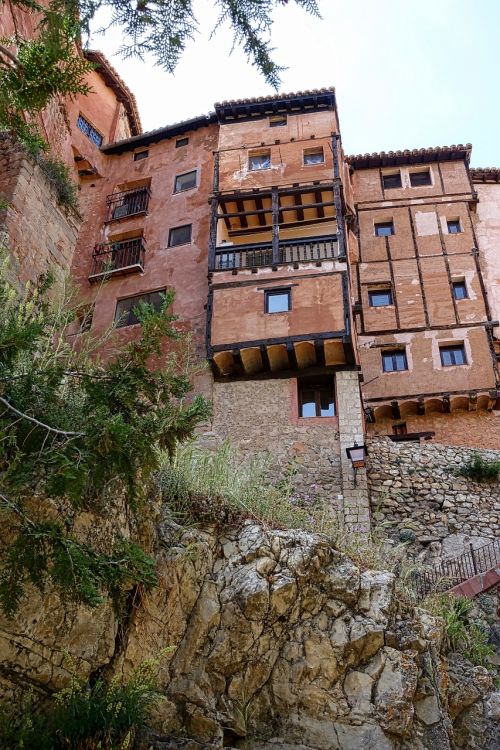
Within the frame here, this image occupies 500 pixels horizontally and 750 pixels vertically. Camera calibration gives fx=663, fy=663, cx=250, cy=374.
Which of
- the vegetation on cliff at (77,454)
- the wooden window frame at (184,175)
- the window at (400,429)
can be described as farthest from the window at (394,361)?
the vegetation on cliff at (77,454)

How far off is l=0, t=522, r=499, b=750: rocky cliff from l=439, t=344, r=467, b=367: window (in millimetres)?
16125

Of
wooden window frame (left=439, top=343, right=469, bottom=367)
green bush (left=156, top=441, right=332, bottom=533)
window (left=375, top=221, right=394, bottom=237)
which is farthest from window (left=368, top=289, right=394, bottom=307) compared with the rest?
green bush (left=156, top=441, right=332, bottom=533)

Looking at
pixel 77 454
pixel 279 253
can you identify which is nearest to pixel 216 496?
pixel 77 454

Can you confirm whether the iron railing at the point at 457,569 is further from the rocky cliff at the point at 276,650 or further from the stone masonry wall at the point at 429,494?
the rocky cliff at the point at 276,650

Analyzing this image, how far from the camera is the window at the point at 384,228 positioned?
89.7ft

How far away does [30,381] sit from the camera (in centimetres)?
534

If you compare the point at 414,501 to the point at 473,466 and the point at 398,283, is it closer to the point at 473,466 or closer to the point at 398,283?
the point at 473,466

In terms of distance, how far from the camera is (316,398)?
1700cm

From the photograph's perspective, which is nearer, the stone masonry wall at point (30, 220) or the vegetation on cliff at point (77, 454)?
the vegetation on cliff at point (77, 454)

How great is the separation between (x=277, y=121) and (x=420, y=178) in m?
8.21

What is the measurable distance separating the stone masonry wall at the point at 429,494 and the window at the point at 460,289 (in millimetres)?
10114

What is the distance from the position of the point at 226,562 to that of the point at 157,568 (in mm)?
927

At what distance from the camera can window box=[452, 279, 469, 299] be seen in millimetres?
24938

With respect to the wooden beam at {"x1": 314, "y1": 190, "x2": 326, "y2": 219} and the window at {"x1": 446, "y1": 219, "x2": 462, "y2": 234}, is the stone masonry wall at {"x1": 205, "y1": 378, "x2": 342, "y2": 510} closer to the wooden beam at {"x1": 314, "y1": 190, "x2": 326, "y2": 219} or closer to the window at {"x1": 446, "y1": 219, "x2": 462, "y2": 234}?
the wooden beam at {"x1": 314, "y1": 190, "x2": 326, "y2": 219}
